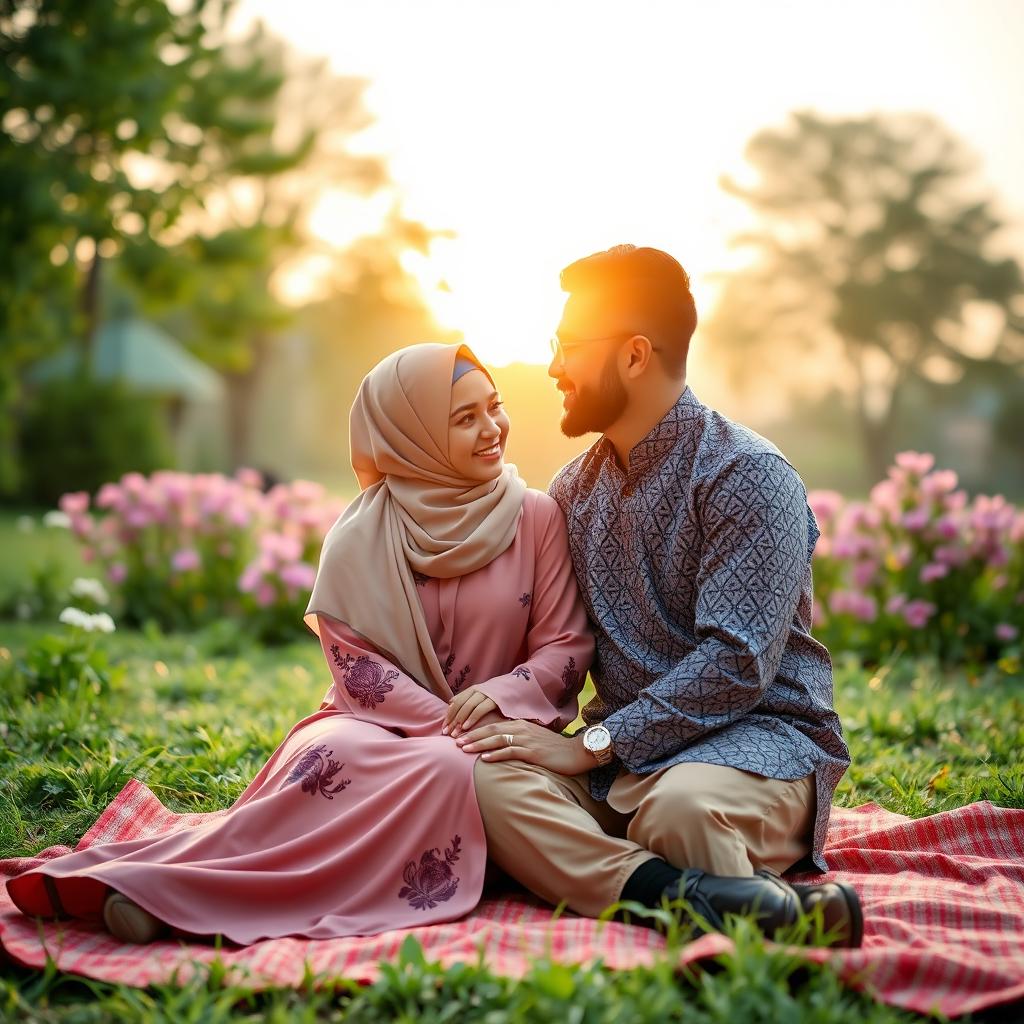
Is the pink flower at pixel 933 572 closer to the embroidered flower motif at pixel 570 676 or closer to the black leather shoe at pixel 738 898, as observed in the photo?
the embroidered flower motif at pixel 570 676

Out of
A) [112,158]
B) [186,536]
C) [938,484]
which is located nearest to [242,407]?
[112,158]

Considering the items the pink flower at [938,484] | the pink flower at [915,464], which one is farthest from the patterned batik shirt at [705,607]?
the pink flower at [915,464]

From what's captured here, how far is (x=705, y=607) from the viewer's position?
2.74m

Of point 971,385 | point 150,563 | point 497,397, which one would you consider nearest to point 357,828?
point 497,397

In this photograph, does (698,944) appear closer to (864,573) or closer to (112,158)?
(864,573)

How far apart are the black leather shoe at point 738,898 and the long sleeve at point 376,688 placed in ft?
2.47

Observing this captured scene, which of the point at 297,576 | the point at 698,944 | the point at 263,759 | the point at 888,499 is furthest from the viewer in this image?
the point at 297,576

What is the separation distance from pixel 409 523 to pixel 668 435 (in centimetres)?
75

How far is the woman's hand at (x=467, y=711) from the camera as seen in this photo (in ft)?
8.98

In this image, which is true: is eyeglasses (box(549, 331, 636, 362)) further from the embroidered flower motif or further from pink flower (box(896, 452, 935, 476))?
pink flower (box(896, 452, 935, 476))

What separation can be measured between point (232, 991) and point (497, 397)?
1.62 metres

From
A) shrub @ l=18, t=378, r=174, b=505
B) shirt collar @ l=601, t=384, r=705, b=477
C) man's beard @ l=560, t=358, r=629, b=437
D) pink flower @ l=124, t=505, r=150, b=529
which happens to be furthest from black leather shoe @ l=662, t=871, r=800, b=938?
A: shrub @ l=18, t=378, r=174, b=505

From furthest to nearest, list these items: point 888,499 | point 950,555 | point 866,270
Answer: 1. point 866,270
2. point 888,499
3. point 950,555

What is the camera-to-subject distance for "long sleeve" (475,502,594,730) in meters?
2.83
